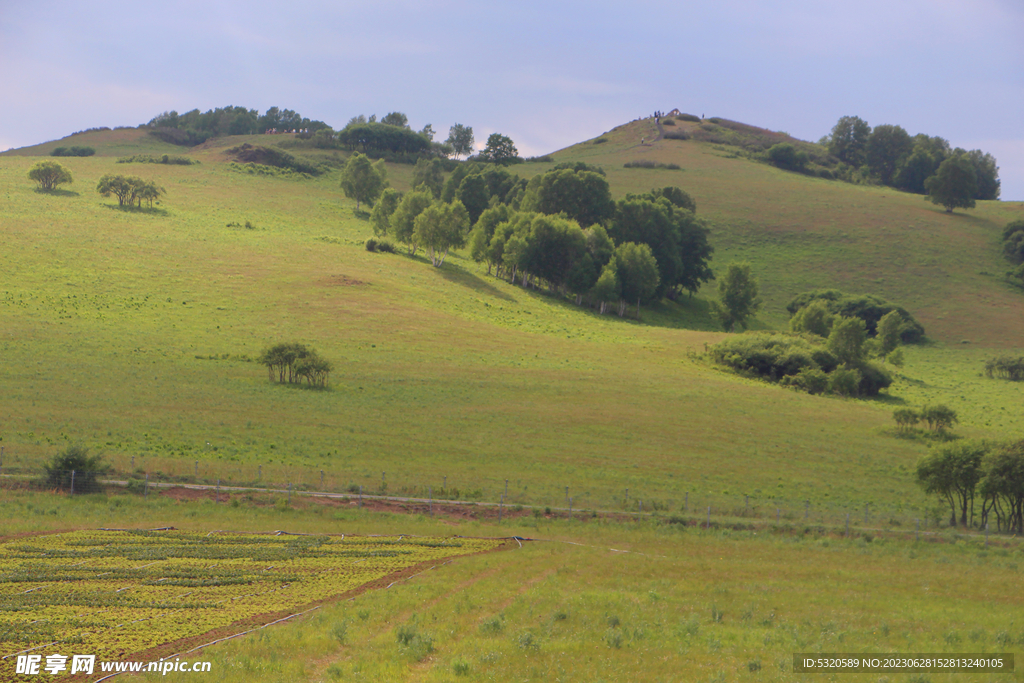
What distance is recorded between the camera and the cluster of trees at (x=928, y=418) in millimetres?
57156

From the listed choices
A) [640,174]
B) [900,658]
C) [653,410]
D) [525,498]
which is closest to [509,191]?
[640,174]

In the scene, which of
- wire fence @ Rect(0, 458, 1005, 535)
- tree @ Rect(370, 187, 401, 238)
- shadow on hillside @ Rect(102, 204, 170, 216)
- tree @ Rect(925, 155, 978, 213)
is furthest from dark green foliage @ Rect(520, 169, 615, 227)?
wire fence @ Rect(0, 458, 1005, 535)

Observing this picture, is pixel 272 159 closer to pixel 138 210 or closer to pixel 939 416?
pixel 138 210

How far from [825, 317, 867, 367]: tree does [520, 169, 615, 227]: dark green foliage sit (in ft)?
183

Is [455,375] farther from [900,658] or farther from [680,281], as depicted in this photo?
[680,281]

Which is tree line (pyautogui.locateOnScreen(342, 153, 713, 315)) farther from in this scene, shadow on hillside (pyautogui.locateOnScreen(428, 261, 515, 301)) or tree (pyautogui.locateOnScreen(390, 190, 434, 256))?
shadow on hillside (pyautogui.locateOnScreen(428, 261, 515, 301))

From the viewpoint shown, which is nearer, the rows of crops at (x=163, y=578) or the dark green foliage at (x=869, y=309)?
the rows of crops at (x=163, y=578)

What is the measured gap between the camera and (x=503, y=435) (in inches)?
1943

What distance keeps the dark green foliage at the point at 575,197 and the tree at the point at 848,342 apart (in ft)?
183

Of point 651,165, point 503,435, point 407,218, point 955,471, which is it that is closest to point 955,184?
point 651,165

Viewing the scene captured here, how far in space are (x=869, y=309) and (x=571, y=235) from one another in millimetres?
44254

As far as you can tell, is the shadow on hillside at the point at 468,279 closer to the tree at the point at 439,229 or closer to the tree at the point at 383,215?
the tree at the point at 439,229

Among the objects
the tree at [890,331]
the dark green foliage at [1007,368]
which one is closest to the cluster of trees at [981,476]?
the dark green foliage at [1007,368]

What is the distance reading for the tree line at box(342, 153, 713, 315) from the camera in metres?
106
